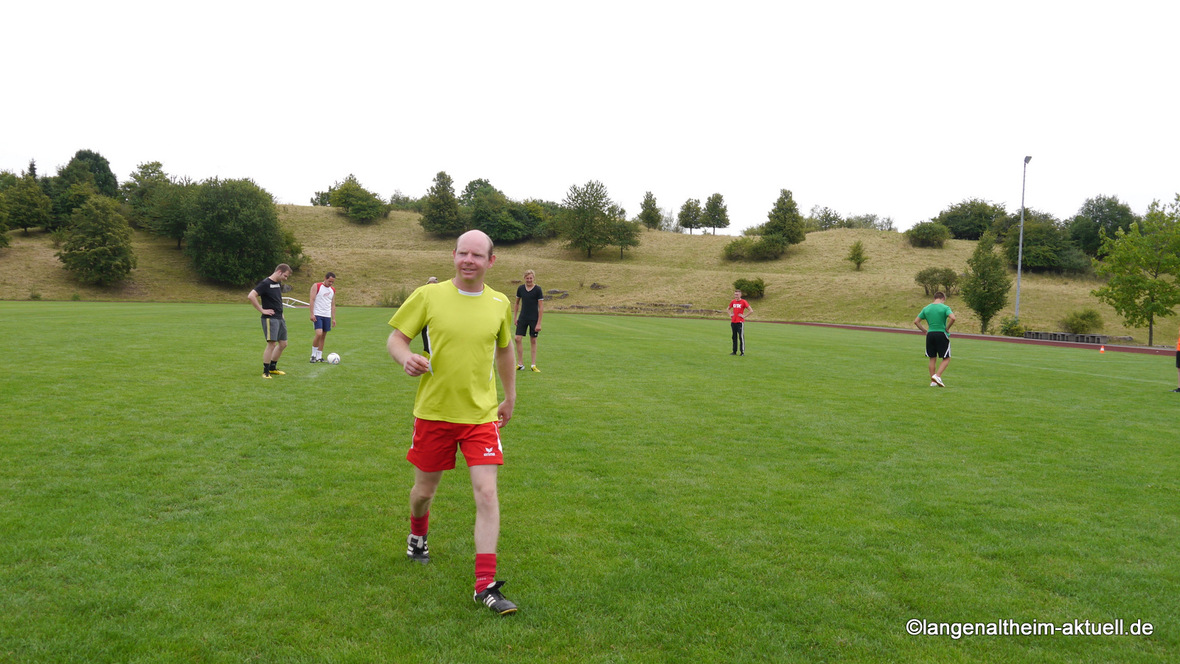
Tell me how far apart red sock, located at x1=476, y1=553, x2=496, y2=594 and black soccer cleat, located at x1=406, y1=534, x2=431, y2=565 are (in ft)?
2.26

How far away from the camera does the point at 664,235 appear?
10100 cm

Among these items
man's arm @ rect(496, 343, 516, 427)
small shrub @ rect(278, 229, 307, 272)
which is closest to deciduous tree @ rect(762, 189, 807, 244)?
small shrub @ rect(278, 229, 307, 272)

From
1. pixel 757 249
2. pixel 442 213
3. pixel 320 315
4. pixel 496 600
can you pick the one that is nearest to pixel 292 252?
pixel 442 213

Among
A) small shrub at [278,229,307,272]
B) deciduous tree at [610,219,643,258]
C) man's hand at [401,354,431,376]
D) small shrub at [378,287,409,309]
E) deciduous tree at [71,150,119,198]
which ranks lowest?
small shrub at [378,287,409,309]

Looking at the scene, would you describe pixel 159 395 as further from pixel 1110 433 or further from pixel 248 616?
pixel 1110 433

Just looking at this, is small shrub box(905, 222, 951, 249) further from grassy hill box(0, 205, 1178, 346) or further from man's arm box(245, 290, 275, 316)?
man's arm box(245, 290, 275, 316)

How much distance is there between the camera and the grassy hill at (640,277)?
2251 inches

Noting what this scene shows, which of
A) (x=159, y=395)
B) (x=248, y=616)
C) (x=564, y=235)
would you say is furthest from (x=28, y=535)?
(x=564, y=235)

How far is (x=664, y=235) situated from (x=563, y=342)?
3150 inches

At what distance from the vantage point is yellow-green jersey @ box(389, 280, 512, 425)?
4.31m

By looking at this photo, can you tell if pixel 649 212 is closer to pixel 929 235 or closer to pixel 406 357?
pixel 929 235

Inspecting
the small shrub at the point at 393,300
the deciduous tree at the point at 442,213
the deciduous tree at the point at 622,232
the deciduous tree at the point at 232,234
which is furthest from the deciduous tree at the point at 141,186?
the deciduous tree at the point at 622,232

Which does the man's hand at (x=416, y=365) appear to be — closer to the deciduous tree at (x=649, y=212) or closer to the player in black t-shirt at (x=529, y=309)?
the player in black t-shirt at (x=529, y=309)

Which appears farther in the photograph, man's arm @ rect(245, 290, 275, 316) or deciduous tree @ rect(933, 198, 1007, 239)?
deciduous tree @ rect(933, 198, 1007, 239)
